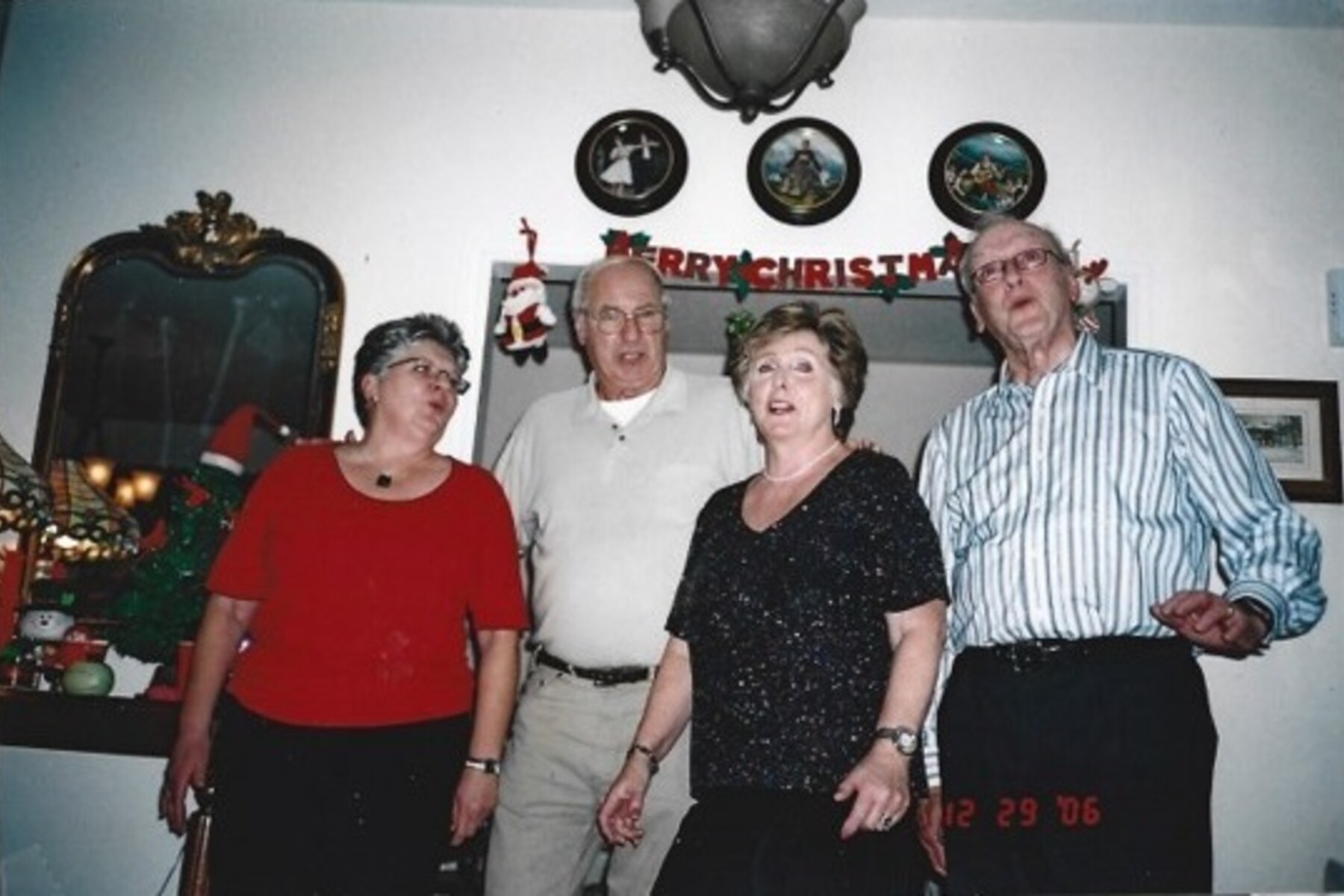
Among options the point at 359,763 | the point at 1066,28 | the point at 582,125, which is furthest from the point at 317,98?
the point at 1066,28

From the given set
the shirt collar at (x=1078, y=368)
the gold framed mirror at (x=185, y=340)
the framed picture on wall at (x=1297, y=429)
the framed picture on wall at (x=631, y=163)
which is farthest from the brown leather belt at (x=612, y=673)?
the framed picture on wall at (x=1297, y=429)

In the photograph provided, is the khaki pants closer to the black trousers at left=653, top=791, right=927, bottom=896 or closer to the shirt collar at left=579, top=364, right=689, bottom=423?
the black trousers at left=653, top=791, right=927, bottom=896

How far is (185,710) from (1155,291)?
2.85 m

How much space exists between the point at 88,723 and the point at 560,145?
215 centimetres

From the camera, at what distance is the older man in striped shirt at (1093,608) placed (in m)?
1.54

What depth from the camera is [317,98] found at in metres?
3.01

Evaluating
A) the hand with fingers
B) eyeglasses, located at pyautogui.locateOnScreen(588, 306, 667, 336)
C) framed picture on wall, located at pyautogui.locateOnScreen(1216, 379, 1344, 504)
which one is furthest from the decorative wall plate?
the hand with fingers

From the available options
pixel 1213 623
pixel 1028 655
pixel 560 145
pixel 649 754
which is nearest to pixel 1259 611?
pixel 1213 623

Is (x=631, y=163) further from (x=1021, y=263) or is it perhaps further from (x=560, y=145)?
(x=1021, y=263)

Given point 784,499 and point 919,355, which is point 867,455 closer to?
point 784,499

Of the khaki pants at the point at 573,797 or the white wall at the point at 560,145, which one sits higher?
the white wall at the point at 560,145

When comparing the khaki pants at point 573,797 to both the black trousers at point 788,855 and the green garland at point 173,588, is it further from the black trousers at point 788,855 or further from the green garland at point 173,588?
the green garland at point 173,588

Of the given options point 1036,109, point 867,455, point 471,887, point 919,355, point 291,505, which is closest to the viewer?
point 867,455

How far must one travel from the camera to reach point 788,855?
1.22 m
